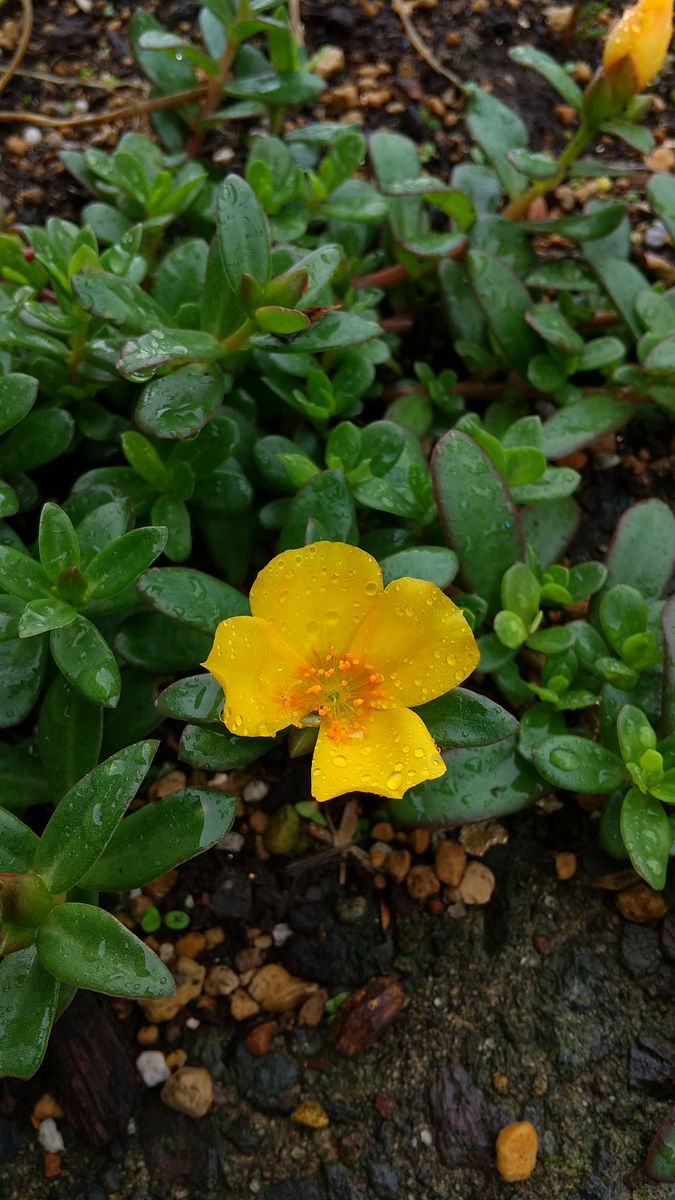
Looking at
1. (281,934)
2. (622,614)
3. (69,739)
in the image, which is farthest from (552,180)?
(281,934)

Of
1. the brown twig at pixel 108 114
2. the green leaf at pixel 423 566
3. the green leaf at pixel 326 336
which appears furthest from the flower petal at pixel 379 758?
the brown twig at pixel 108 114

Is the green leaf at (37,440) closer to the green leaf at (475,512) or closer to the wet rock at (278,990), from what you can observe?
the green leaf at (475,512)

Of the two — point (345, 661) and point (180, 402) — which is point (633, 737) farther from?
point (180, 402)

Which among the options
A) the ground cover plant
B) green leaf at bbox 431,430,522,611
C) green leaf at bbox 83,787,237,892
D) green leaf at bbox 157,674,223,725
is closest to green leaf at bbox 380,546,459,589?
the ground cover plant

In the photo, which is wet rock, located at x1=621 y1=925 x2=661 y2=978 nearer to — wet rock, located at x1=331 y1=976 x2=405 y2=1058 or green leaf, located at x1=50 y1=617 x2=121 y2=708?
wet rock, located at x1=331 y1=976 x2=405 y2=1058

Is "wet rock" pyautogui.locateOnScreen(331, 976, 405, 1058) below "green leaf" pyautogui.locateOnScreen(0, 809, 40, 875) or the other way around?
below

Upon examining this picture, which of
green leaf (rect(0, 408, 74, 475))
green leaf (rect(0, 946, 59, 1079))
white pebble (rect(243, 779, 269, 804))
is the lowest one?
white pebble (rect(243, 779, 269, 804))
